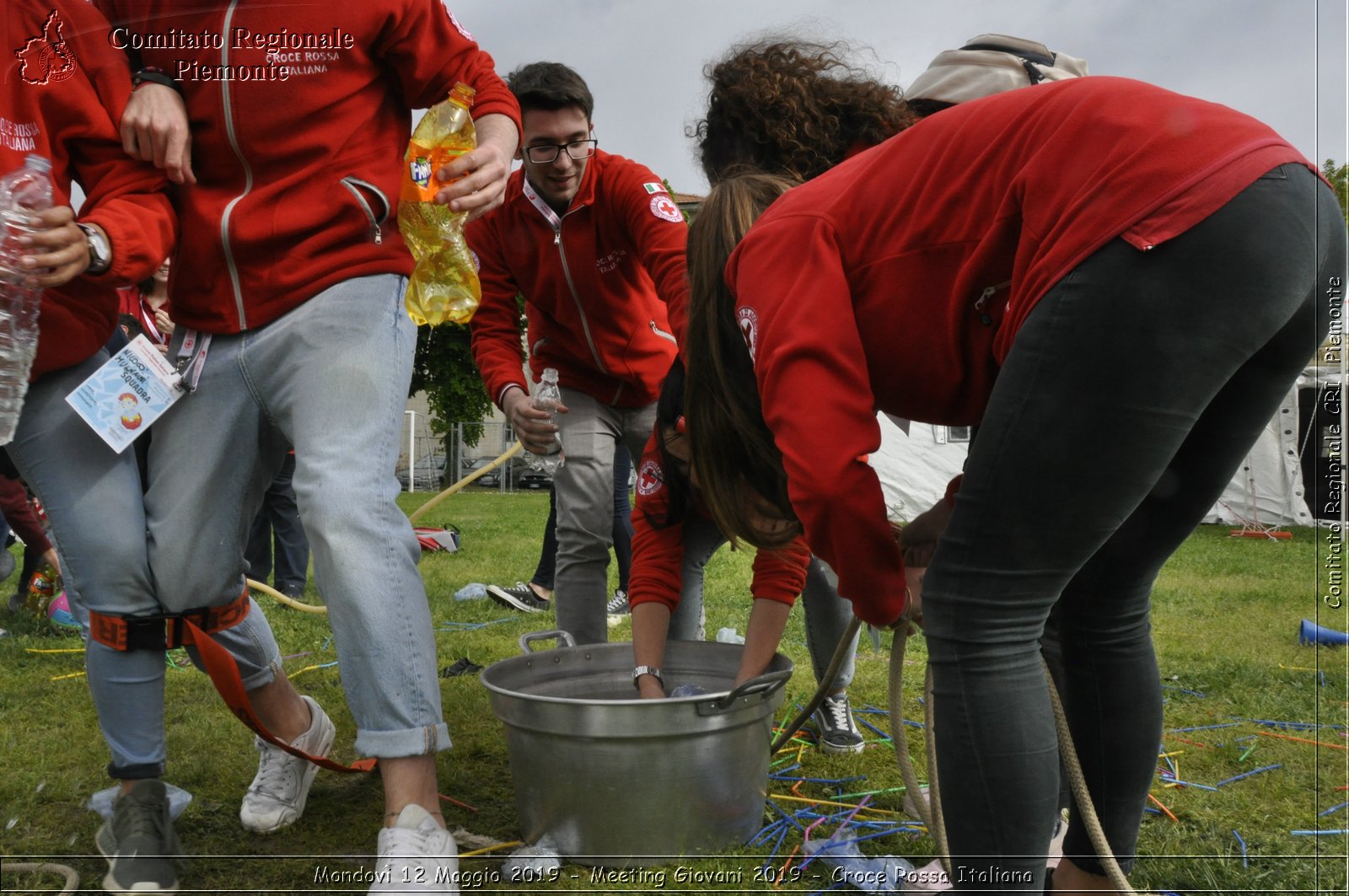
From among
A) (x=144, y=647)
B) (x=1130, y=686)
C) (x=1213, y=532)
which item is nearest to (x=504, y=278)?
(x=144, y=647)

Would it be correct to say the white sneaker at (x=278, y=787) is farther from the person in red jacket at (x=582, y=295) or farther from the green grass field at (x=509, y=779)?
the person in red jacket at (x=582, y=295)

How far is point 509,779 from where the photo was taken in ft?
6.89

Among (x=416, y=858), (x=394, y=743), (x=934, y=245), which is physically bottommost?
(x=416, y=858)

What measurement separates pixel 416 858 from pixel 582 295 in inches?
54.2

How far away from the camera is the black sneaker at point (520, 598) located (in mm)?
4258

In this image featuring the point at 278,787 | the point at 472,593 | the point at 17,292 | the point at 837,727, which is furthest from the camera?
the point at 472,593

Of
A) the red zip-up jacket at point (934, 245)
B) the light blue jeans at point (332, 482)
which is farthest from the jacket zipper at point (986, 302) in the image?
the light blue jeans at point (332, 482)

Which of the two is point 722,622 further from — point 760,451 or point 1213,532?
point 1213,532

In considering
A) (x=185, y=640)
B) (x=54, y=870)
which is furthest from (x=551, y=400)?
(x=54, y=870)

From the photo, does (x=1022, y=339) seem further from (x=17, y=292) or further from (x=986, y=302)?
(x=17, y=292)

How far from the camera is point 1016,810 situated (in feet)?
3.15

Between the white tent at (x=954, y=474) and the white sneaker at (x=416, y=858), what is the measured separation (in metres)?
6.47

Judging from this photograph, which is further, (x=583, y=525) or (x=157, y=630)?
(x=583, y=525)

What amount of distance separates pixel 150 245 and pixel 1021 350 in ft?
4.05
